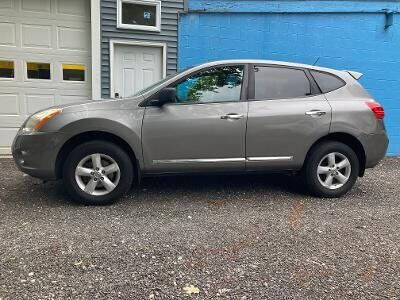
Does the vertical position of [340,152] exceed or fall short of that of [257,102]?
it falls short

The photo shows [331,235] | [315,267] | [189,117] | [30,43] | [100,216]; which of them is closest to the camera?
[315,267]

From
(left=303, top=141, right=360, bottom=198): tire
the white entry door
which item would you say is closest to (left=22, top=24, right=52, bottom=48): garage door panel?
the white entry door

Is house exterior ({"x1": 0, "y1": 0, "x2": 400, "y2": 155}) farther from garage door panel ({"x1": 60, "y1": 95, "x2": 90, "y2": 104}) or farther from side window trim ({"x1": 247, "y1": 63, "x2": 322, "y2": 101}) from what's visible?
side window trim ({"x1": 247, "y1": 63, "x2": 322, "y2": 101})

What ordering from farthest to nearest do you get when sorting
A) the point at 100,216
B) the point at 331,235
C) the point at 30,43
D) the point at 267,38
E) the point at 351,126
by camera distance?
the point at 267,38
the point at 30,43
the point at 351,126
the point at 100,216
the point at 331,235

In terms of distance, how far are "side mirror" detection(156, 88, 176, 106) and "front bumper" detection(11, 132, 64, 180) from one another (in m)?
1.16

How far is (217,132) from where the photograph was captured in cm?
468

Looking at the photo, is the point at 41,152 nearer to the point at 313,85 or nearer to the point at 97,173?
the point at 97,173

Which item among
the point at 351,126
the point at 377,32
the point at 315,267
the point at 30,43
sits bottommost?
the point at 315,267

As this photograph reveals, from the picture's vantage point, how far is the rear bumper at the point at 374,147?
5059 mm

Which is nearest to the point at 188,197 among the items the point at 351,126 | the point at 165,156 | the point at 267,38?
the point at 165,156

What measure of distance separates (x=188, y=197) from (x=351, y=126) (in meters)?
2.22

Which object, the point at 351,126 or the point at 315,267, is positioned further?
the point at 351,126

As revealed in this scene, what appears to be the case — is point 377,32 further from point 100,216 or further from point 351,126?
point 100,216

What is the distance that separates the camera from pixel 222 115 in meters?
4.69
